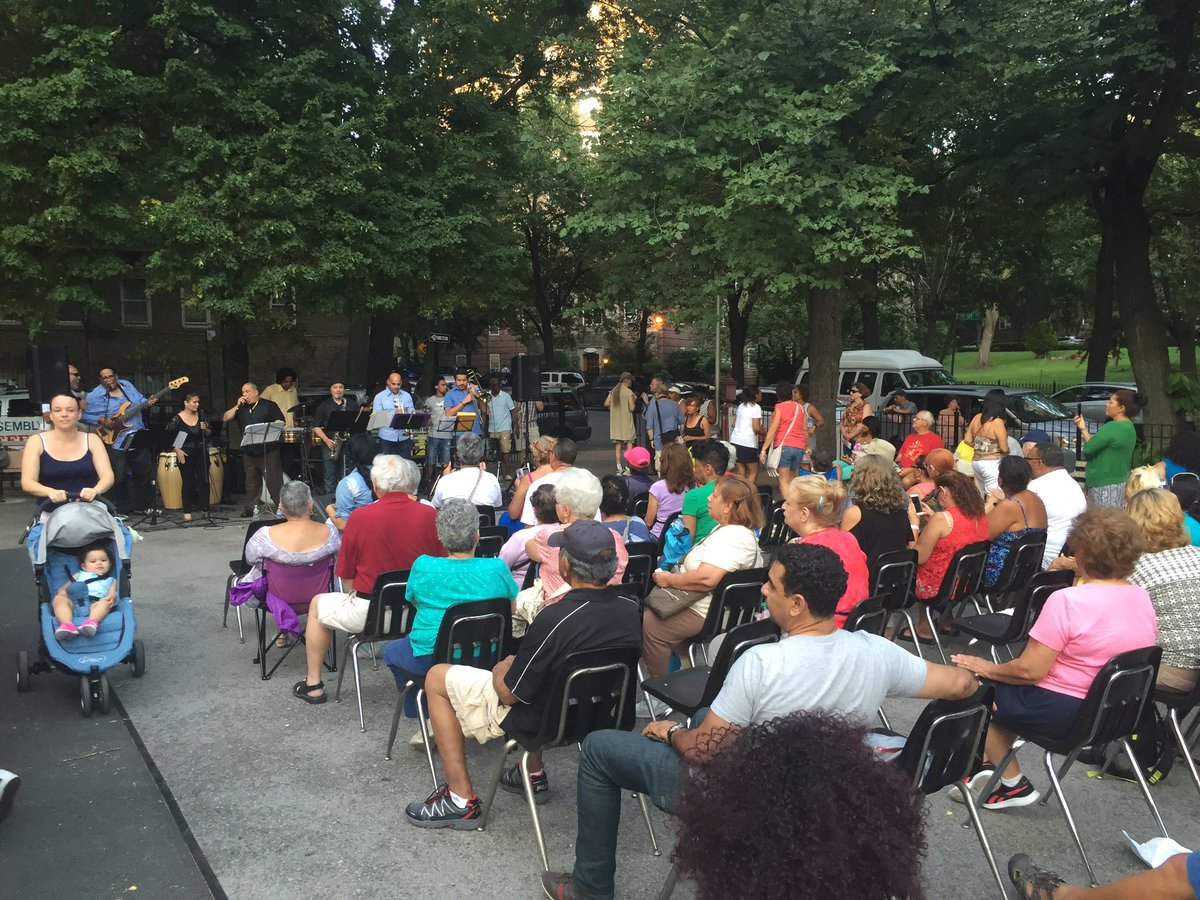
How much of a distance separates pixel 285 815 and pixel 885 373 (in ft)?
63.8

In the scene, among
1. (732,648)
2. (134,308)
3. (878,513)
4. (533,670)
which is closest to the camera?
(533,670)

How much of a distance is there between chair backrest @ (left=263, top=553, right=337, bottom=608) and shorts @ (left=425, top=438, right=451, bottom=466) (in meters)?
8.78

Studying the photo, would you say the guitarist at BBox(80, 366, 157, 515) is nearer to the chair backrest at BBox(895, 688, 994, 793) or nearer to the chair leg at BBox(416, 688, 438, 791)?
the chair leg at BBox(416, 688, 438, 791)

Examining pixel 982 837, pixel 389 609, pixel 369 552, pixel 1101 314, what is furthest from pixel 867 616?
pixel 1101 314

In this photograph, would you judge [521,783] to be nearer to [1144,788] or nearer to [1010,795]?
[1010,795]

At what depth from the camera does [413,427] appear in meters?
14.2

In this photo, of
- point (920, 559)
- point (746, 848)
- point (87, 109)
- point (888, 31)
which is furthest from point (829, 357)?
point (746, 848)

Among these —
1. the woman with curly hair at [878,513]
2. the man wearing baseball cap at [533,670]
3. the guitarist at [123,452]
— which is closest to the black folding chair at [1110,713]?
the man wearing baseball cap at [533,670]

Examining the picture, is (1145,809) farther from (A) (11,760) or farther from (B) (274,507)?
(B) (274,507)

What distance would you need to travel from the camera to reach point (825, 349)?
1578cm

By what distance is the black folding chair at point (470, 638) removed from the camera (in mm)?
4645

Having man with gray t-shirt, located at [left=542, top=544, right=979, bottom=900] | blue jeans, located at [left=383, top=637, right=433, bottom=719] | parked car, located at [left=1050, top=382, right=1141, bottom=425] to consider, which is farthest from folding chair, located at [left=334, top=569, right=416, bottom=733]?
parked car, located at [left=1050, top=382, right=1141, bottom=425]

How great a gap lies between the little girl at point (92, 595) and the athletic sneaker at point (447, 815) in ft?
8.51

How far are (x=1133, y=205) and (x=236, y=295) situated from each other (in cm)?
1422
